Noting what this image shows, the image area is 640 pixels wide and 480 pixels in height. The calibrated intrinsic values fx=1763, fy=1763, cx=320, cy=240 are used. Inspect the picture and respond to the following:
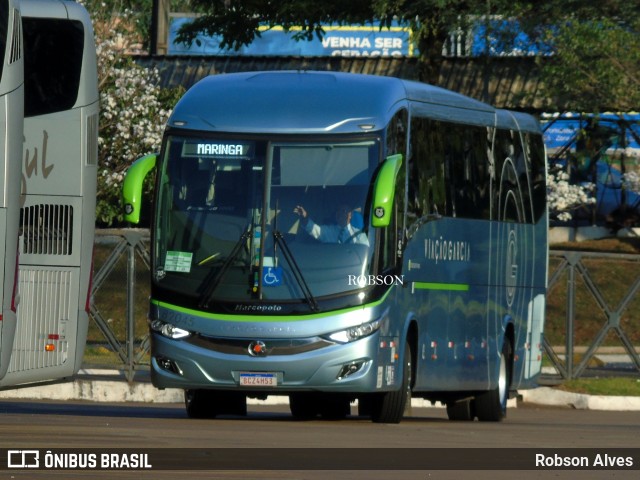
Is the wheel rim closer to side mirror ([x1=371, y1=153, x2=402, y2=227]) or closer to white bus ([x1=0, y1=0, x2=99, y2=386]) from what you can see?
side mirror ([x1=371, y1=153, x2=402, y2=227])

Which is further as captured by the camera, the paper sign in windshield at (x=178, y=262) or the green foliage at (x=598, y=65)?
the green foliage at (x=598, y=65)

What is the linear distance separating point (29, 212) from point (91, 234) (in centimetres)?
81

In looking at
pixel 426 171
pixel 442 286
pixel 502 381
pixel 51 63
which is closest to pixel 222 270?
pixel 51 63

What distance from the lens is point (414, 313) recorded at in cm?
1839

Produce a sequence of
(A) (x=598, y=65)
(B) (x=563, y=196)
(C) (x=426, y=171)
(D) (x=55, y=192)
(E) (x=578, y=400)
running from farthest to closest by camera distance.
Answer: (B) (x=563, y=196) < (A) (x=598, y=65) < (E) (x=578, y=400) < (C) (x=426, y=171) < (D) (x=55, y=192)

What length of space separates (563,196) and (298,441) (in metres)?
31.6

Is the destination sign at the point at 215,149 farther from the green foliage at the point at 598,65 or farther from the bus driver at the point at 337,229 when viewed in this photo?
the green foliage at the point at 598,65

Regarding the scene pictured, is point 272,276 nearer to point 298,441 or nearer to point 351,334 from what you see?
point 351,334

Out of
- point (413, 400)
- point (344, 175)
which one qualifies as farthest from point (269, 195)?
point (413, 400)

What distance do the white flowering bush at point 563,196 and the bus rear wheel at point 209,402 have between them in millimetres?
26117

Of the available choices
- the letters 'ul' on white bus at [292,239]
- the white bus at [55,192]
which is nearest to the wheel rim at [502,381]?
the letters 'ul' on white bus at [292,239]

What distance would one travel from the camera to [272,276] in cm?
1719

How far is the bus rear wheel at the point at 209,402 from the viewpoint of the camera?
61.4 ft
